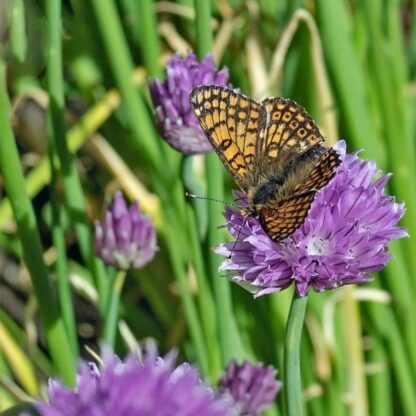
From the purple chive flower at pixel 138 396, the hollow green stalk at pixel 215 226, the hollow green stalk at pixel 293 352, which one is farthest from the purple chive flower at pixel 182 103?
the purple chive flower at pixel 138 396

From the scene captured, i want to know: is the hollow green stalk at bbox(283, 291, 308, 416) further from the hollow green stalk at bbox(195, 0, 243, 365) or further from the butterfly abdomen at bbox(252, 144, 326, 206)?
the hollow green stalk at bbox(195, 0, 243, 365)

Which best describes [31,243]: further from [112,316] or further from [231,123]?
[231,123]

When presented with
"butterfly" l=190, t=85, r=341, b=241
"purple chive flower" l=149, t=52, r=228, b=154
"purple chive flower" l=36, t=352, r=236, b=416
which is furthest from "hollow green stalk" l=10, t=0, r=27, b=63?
"purple chive flower" l=36, t=352, r=236, b=416

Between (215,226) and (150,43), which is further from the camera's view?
(150,43)

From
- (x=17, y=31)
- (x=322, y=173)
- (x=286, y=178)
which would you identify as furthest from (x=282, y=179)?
(x=17, y=31)

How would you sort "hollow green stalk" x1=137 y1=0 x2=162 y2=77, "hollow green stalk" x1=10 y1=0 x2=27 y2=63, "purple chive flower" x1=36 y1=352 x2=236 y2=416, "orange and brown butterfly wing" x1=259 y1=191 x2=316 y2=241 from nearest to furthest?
"purple chive flower" x1=36 y1=352 x2=236 y2=416
"orange and brown butterfly wing" x1=259 y1=191 x2=316 y2=241
"hollow green stalk" x1=10 y1=0 x2=27 y2=63
"hollow green stalk" x1=137 y1=0 x2=162 y2=77

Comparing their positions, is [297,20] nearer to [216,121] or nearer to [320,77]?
[320,77]
